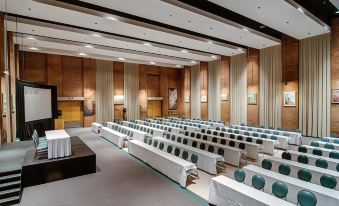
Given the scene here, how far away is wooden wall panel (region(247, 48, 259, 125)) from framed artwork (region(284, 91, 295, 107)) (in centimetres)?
231

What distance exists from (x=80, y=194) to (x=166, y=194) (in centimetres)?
236

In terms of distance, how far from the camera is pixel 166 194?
5266 mm

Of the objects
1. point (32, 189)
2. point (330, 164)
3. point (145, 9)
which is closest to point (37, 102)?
point (32, 189)

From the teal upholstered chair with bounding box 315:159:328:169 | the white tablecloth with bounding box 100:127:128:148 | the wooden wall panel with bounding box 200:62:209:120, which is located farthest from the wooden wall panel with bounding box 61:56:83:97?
the teal upholstered chair with bounding box 315:159:328:169

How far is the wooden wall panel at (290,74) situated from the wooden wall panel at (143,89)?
14139 millimetres

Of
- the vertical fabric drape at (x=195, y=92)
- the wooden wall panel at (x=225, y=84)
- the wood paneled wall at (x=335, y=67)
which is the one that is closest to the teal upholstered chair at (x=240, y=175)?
the wood paneled wall at (x=335, y=67)

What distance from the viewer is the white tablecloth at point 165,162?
5699 mm

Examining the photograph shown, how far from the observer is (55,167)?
6.36 meters

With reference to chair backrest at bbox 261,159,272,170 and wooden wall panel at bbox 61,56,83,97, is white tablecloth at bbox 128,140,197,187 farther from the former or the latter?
wooden wall panel at bbox 61,56,83,97

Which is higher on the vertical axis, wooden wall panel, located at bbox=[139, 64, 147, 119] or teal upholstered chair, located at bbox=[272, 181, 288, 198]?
wooden wall panel, located at bbox=[139, 64, 147, 119]

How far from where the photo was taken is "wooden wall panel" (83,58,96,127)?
19016mm

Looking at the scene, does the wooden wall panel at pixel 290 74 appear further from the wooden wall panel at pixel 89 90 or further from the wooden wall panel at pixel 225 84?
the wooden wall panel at pixel 89 90

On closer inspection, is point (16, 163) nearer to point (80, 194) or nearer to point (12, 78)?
point (80, 194)

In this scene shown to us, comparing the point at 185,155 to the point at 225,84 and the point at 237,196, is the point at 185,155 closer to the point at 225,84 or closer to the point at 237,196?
the point at 237,196
